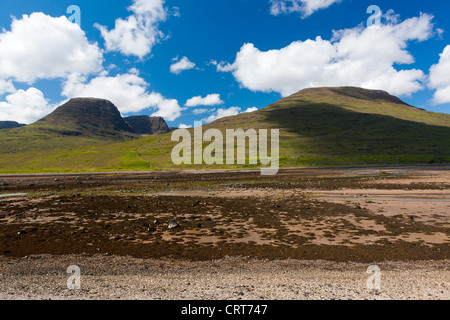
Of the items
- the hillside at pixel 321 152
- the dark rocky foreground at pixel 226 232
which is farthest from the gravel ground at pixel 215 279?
the hillside at pixel 321 152

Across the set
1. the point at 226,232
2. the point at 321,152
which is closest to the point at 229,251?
the point at 226,232

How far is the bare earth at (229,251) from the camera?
9625 mm

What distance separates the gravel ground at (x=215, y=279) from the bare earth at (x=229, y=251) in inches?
1.7

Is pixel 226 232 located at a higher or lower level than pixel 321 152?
lower

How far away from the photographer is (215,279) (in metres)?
10.8

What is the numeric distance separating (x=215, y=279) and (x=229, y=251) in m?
3.92

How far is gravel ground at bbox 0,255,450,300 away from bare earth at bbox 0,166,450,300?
4 centimetres

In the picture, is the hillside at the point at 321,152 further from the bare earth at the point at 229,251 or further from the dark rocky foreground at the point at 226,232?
the bare earth at the point at 229,251

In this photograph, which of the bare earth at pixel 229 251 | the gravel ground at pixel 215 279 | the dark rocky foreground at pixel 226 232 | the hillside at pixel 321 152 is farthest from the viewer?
the hillside at pixel 321 152

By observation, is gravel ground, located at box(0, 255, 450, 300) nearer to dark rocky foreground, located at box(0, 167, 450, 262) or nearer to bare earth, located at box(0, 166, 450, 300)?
bare earth, located at box(0, 166, 450, 300)

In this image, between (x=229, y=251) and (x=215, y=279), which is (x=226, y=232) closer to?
(x=229, y=251)
